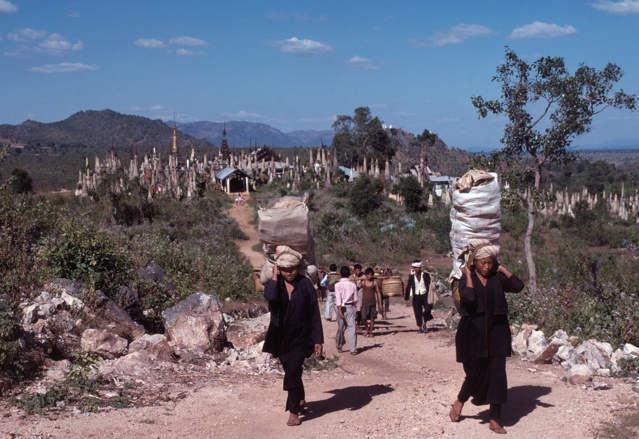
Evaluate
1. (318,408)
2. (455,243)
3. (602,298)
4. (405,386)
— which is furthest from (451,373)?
(602,298)

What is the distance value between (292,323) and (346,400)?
141 centimetres

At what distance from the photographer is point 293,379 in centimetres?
609

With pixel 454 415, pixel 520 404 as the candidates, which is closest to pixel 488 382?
pixel 454 415

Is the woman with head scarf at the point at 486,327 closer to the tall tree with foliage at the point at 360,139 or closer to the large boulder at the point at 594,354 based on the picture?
the large boulder at the point at 594,354

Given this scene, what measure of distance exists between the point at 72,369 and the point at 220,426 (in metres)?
1.97

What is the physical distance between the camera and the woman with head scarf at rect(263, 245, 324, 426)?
613 cm

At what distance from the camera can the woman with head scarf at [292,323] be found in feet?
20.1

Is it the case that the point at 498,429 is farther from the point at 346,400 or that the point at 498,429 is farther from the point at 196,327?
the point at 196,327

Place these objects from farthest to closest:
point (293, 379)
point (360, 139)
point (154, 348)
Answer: point (360, 139) → point (154, 348) → point (293, 379)

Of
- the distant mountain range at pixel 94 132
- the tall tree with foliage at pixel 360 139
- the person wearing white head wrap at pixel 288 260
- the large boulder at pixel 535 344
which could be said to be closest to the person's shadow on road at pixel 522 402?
the large boulder at pixel 535 344

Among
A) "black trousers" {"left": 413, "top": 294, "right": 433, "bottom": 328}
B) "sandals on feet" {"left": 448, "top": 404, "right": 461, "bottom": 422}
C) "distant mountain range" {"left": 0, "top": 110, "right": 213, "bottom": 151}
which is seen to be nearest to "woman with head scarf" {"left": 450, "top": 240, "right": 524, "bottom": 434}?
"sandals on feet" {"left": 448, "top": 404, "right": 461, "bottom": 422}

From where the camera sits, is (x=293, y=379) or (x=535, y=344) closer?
(x=293, y=379)

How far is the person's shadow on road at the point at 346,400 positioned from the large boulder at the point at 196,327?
1.93m

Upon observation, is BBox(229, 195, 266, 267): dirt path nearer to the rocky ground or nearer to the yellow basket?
the yellow basket
